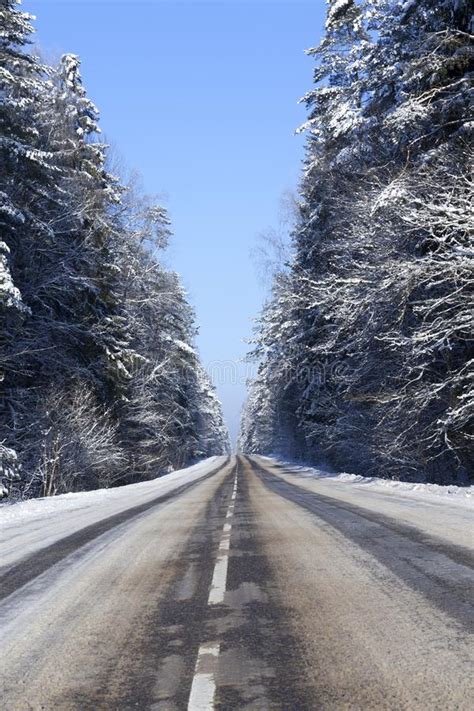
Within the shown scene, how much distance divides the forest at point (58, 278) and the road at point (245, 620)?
28.6ft

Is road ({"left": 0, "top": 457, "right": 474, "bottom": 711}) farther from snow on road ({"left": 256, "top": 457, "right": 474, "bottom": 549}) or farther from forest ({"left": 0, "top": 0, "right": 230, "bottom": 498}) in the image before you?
forest ({"left": 0, "top": 0, "right": 230, "bottom": 498})

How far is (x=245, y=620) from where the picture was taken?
14.6ft

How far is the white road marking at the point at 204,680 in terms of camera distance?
10.0 ft

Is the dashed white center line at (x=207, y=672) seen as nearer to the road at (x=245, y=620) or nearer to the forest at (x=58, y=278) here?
the road at (x=245, y=620)

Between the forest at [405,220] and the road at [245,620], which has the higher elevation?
the forest at [405,220]

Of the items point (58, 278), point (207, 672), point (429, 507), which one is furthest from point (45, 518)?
point (207, 672)

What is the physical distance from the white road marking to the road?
0.01 m

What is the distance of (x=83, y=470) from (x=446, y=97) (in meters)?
16.6

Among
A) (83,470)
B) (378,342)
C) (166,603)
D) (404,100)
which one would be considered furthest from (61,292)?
(166,603)

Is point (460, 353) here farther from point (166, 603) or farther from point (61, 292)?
point (166, 603)

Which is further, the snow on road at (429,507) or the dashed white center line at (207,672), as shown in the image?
the snow on road at (429,507)

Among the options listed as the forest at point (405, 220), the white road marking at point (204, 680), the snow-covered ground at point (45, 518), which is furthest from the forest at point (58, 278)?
the white road marking at point (204, 680)

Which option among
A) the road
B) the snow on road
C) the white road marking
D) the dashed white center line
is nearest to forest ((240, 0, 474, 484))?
the snow on road

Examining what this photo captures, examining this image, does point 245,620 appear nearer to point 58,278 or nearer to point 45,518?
point 45,518
